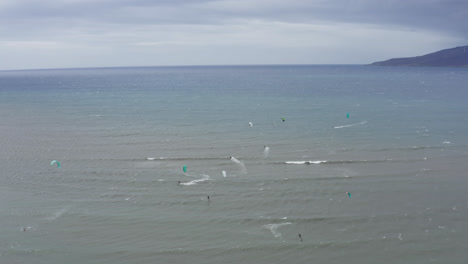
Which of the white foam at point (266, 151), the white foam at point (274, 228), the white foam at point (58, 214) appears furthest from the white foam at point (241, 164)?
the white foam at point (58, 214)

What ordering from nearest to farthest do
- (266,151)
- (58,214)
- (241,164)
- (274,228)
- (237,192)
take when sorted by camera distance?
(274,228) → (58,214) → (237,192) → (241,164) → (266,151)

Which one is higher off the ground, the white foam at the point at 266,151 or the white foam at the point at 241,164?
the white foam at the point at 266,151

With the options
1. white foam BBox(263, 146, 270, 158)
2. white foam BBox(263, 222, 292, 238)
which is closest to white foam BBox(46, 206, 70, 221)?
white foam BBox(263, 222, 292, 238)

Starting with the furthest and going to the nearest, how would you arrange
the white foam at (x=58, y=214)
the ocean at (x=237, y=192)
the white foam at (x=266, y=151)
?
the white foam at (x=266, y=151)
the white foam at (x=58, y=214)
the ocean at (x=237, y=192)

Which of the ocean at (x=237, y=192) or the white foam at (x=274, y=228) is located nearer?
the ocean at (x=237, y=192)

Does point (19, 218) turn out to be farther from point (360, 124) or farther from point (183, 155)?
point (360, 124)

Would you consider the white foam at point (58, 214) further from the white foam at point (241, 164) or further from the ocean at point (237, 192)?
the white foam at point (241, 164)

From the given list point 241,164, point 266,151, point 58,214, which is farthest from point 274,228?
point 266,151

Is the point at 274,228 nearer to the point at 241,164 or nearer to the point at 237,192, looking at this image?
the point at 237,192

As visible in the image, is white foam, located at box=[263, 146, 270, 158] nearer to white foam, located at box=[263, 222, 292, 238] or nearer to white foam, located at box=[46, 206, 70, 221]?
white foam, located at box=[263, 222, 292, 238]
